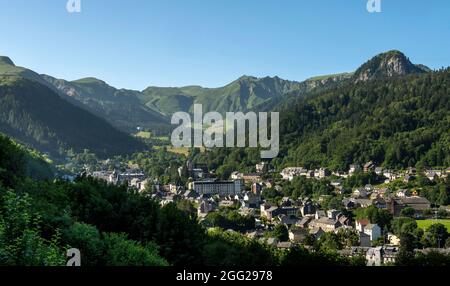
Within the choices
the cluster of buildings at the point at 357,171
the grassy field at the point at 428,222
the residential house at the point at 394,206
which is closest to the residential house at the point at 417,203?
the residential house at the point at 394,206

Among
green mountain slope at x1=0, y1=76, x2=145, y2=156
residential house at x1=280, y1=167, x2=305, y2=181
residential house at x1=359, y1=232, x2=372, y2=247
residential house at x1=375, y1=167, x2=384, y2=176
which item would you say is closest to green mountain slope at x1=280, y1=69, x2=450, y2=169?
residential house at x1=375, y1=167, x2=384, y2=176

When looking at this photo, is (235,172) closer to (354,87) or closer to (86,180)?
(354,87)

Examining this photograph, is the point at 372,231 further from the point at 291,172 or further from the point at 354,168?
the point at 291,172

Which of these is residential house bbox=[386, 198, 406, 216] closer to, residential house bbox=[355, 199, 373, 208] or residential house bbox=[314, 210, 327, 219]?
residential house bbox=[355, 199, 373, 208]

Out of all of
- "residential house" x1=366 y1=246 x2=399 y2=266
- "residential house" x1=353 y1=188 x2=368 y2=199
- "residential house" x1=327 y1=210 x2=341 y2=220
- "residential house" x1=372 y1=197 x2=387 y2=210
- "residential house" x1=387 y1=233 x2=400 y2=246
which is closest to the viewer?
Answer: "residential house" x1=366 y1=246 x2=399 y2=266

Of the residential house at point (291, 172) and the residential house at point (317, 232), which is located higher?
the residential house at point (291, 172)

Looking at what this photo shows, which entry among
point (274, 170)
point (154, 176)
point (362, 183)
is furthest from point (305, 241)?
point (154, 176)

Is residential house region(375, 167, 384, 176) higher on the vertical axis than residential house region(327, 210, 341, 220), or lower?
higher

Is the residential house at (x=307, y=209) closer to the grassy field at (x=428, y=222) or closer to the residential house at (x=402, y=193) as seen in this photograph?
the residential house at (x=402, y=193)
